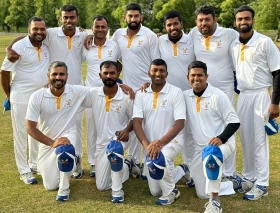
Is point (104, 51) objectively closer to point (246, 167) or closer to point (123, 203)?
point (123, 203)

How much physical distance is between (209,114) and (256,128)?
0.73 metres

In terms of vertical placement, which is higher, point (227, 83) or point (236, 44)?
point (236, 44)

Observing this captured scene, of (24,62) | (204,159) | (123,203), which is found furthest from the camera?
(24,62)

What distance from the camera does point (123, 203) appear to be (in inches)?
207

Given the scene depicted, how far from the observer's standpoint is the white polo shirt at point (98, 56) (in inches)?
249

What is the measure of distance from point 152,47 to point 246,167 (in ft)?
7.76

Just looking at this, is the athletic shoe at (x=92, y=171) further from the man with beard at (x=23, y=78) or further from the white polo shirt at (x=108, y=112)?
the man with beard at (x=23, y=78)

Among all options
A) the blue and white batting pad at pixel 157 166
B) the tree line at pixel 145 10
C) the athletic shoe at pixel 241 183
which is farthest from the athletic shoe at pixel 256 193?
the tree line at pixel 145 10

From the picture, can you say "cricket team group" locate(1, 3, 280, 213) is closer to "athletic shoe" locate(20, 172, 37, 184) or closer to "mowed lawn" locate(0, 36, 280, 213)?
"athletic shoe" locate(20, 172, 37, 184)

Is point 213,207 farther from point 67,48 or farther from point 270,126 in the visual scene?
point 67,48

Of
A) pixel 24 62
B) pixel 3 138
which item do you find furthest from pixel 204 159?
pixel 3 138

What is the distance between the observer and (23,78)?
20.2 ft

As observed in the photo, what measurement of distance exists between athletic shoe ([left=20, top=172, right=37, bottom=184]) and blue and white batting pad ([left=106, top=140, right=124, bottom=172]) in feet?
4.81

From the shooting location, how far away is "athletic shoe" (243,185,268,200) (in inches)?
211
